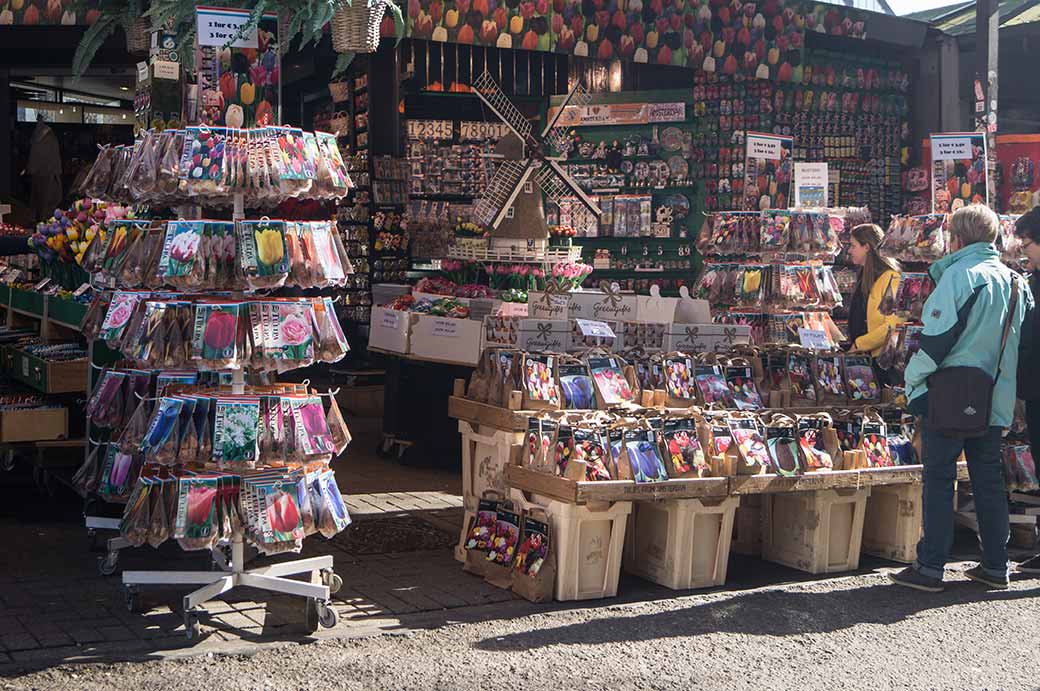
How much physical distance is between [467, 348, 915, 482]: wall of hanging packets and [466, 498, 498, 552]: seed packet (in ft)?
1.26

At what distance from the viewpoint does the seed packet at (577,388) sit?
665cm

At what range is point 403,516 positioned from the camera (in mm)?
7844

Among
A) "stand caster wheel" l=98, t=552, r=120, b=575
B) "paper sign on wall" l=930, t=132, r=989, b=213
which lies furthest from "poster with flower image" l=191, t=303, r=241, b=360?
"paper sign on wall" l=930, t=132, r=989, b=213

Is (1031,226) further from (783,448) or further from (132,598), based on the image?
(132,598)

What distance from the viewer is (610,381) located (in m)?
6.77

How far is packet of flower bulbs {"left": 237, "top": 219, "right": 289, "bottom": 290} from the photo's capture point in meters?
5.39

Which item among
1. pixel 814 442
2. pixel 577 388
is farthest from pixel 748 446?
pixel 577 388

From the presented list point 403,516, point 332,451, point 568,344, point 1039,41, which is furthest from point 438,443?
point 1039,41

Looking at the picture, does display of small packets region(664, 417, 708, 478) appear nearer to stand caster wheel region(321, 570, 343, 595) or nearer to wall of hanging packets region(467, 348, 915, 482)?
wall of hanging packets region(467, 348, 915, 482)

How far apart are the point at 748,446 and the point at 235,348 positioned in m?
2.59

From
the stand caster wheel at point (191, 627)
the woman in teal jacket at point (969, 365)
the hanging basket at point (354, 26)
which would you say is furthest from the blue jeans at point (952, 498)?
the hanging basket at point (354, 26)

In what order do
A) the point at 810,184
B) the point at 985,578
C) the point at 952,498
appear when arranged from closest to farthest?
the point at 952,498 < the point at 985,578 < the point at 810,184

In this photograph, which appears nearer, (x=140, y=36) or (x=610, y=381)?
(x=610, y=381)

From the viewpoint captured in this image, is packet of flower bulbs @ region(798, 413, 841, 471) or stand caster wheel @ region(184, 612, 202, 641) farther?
packet of flower bulbs @ region(798, 413, 841, 471)
